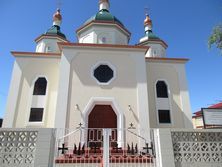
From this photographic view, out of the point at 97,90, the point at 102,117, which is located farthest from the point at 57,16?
the point at 102,117

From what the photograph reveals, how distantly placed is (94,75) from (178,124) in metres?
6.29

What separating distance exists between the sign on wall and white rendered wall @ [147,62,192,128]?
4.10 metres

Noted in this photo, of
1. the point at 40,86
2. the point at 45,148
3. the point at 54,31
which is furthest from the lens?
the point at 54,31

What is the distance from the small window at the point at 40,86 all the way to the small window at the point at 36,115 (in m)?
1.11

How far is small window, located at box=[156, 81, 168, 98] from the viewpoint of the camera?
470 inches

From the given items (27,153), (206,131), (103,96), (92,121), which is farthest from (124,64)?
(27,153)

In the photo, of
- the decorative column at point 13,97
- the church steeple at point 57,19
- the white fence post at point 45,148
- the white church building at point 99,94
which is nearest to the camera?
the white fence post at point 45,148

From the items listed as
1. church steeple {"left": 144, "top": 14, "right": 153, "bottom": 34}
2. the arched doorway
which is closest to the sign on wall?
the arched doorway

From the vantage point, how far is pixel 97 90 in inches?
408

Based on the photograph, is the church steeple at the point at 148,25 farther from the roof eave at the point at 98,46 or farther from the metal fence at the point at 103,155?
the metal fence at the point at 103,155

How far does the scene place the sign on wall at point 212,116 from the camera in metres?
7.25

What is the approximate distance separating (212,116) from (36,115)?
31.2 feet

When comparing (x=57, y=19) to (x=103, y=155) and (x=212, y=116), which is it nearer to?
(x=103, y=155)

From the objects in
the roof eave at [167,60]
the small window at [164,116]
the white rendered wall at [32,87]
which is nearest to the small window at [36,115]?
the white rendered wall at [32,87]
